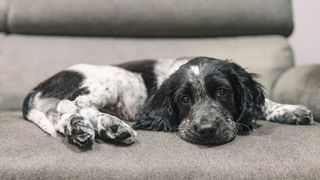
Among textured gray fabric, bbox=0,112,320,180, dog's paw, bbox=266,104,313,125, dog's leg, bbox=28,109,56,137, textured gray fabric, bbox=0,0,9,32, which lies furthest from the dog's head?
textured gray fabric, bbox=0,0,9,32

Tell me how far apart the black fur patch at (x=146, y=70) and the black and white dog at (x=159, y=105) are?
0.5 inches

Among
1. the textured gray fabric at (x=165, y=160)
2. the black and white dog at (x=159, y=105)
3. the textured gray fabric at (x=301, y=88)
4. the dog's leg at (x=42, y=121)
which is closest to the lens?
the textured gray fabric at (x=165, y=160)

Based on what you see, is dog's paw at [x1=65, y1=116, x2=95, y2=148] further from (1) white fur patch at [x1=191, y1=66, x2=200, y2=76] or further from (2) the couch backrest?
(2) the couch backrest

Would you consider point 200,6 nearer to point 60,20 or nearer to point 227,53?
point 227,53

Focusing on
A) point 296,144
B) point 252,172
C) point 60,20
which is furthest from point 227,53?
point 252,172

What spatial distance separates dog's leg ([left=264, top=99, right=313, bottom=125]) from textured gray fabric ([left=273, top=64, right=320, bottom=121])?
54 millimetres

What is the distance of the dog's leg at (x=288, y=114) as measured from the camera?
6.97 feet

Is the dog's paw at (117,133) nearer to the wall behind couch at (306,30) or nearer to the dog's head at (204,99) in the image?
the dog's head at (204,99)

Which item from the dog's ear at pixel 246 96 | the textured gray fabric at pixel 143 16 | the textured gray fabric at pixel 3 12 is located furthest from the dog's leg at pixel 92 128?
the textured gray fabric at pixel 3 12

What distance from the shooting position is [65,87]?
2.29m

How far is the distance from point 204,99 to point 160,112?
0.25m

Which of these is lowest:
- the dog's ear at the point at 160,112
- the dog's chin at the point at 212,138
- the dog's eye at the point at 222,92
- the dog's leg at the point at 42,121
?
the dog's leg at the point at 42,121

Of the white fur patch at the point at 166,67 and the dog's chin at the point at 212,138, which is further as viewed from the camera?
the white fur patch at the point at 166,67

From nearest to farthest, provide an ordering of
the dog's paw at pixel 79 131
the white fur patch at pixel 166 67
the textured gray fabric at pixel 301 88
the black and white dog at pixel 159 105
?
1. the dog's paw at pixel 79 131
2. the black and white dog at pixel 159 105
3. the textured gray fabric at pixel 301 88
4. the white fur patch at pixel 166 67
